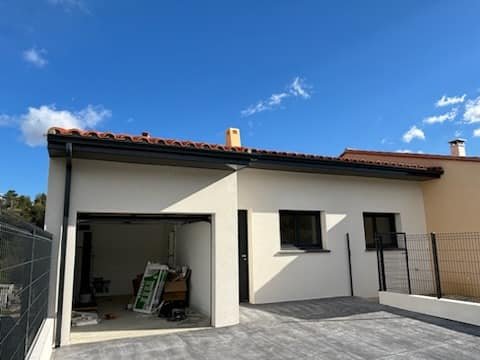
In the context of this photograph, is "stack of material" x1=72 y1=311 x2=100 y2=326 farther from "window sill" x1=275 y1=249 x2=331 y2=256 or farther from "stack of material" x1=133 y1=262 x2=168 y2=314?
"window sill" x1=275 y1=249 x2=331 y2=256

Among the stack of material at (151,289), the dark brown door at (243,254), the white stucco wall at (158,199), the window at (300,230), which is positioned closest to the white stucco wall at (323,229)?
the dark brown door at (243,254)

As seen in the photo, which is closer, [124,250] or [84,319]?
[84,319]

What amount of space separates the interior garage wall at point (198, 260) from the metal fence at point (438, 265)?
4.81 m

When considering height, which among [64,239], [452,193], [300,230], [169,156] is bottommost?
[64,239]

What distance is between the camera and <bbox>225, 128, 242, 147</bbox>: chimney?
976 cm

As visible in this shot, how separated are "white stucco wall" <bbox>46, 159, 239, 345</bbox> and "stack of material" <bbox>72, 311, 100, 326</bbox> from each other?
60.8 inches

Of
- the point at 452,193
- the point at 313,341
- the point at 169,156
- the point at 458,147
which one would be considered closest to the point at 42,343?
the point at 169,156

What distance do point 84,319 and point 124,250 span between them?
4.79m

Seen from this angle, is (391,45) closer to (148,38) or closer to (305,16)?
(305,16)

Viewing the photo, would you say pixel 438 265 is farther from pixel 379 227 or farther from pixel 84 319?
pixel 84 319

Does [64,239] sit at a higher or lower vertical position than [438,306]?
higher

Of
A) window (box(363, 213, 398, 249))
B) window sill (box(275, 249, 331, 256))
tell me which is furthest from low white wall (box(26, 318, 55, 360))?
window (box(363, 213, 398, 249))

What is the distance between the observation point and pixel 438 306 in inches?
284

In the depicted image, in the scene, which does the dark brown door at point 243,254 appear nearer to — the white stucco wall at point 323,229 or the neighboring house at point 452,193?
the white stucco wall at point 323,229
